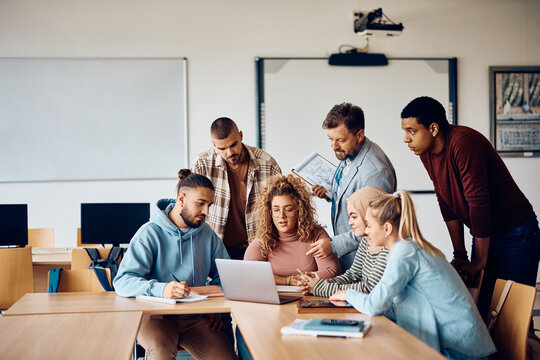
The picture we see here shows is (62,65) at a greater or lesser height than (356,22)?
lesser

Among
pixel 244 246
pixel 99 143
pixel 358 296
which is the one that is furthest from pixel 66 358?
pixel 99 143

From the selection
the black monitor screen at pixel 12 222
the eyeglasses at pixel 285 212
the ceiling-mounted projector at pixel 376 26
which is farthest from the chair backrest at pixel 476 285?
the black monitor screen at pixel 12 222

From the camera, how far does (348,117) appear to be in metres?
2.78

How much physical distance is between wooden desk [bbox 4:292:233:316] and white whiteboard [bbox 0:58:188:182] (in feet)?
9.56

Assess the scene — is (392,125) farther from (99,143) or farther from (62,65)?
(62,65)

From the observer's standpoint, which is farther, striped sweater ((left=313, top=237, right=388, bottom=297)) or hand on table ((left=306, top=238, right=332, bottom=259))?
hand on table ((left=306, top=238, right=332, bottom=259))

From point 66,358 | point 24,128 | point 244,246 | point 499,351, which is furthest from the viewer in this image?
point 24,128

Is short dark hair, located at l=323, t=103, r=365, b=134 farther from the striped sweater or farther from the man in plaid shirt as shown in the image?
the man in plaid shirt

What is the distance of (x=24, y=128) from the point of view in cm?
525

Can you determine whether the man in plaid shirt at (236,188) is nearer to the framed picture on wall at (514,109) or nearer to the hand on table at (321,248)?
the hand on table at (321,248)

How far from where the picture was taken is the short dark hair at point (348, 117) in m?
2.78

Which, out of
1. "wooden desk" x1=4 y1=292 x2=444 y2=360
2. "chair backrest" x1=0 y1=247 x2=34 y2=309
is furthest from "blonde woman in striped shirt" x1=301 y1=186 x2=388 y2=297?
"chair backrest" x1=0 y1=247 x2=34 y2=309

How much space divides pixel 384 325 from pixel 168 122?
3.87 metres

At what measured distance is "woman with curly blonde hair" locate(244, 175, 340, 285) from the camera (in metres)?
2.85
